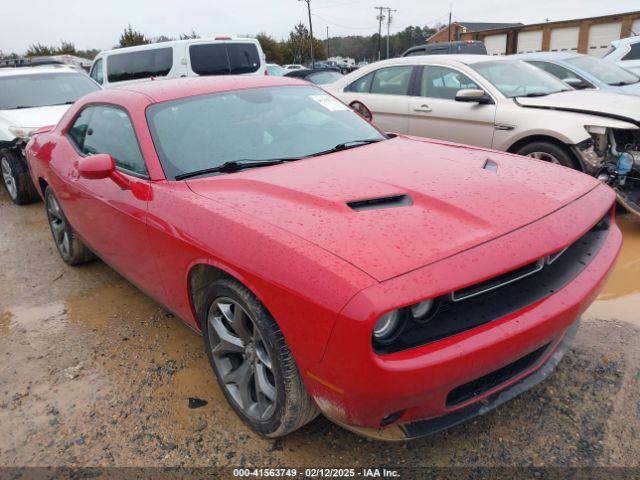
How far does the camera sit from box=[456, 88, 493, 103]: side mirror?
16.9ft

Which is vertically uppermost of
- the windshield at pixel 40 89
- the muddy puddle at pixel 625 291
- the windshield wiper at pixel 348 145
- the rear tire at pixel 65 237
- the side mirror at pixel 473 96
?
the windshield at pixel 40 89

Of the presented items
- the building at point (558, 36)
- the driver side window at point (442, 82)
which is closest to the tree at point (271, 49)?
the building at point (558, 36)

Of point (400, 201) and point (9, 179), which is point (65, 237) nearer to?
point (9, 179)

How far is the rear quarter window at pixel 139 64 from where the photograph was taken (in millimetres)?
10094

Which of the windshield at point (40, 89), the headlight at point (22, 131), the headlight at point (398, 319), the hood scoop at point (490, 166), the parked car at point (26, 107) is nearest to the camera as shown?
the headlight at point (398, 319)

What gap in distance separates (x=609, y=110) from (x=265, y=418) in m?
4.32

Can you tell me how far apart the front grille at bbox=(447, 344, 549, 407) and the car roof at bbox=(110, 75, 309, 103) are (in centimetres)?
222

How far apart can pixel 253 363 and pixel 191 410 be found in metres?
0.53

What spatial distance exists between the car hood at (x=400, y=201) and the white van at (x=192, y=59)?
26.4ft

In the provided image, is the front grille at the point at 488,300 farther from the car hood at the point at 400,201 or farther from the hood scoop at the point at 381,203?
the hood scoop at the point at 381,203

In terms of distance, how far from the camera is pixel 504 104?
16.9 feet

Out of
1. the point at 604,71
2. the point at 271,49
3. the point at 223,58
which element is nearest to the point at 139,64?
the point at 223,58

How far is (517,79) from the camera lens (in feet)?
18.5

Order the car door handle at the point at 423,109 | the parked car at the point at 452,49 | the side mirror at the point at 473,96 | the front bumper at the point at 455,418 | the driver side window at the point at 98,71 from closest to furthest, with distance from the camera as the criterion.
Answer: the front bumper at the point at 455,418
the side mirror at the point at 473,96
the car door handle at the point at 423,109
the driver side window at the point at 98,71
the parked car at the point at 452,49
